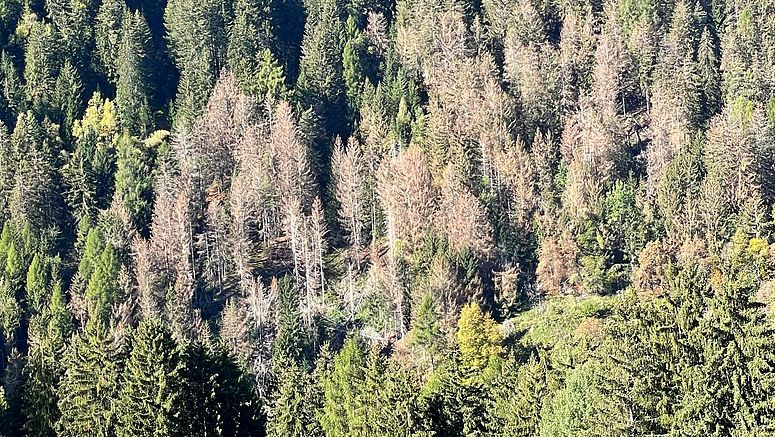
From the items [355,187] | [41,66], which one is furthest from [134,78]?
[355,187]

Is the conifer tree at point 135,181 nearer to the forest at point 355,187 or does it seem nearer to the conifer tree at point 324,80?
the forest at point 355,187

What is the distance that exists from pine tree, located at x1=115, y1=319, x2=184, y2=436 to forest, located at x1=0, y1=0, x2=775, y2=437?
822 millimetres

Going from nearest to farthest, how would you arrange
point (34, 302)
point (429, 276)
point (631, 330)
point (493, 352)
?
point (631, 330) < point (493, 352) < point (429, 276) < point (34, 302)

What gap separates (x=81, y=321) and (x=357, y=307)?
23983mm

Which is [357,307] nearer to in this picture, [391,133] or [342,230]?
[342,230]

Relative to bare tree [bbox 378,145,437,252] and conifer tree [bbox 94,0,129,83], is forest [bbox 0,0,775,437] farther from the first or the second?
conifer tree [bbox 94,0,129,83]

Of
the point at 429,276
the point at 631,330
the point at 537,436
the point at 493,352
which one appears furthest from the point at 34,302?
the point at 631,330

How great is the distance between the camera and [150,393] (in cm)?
4656

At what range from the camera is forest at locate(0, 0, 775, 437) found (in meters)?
71.9

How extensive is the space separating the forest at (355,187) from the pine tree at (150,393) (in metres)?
0.82

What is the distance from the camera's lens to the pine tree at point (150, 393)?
1805 inches

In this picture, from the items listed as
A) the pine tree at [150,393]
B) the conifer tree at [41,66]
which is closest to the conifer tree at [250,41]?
the conifer tree at [41,66]

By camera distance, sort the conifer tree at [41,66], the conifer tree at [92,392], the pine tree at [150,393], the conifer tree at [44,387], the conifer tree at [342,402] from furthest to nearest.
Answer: the conifer tree at [41,66] < the conifer tree at [44,387] < the conifer tree at [92,392] < the pine tree at [150,393] < the conifer tree at [342,402]

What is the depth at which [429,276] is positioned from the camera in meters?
83.3
